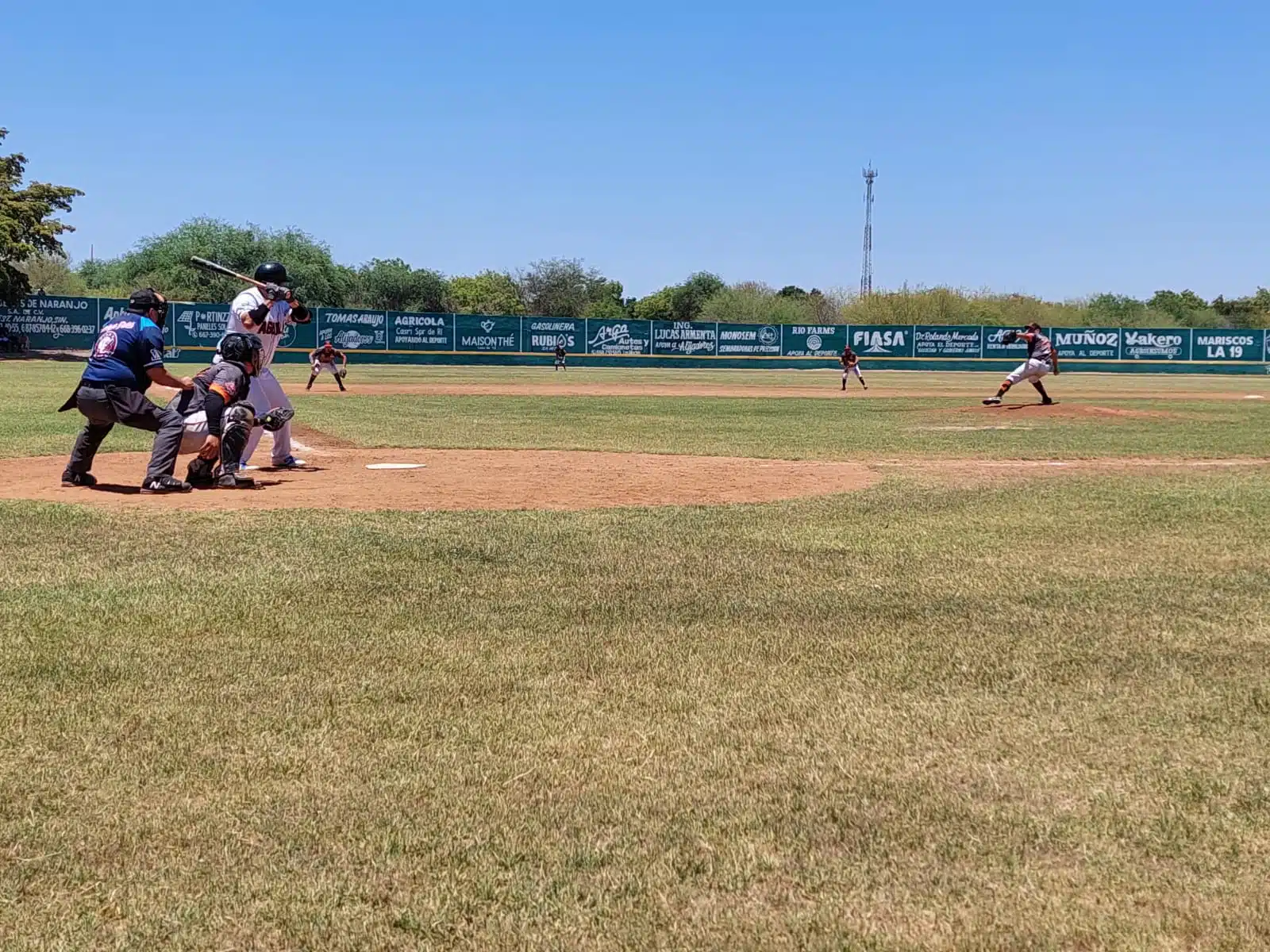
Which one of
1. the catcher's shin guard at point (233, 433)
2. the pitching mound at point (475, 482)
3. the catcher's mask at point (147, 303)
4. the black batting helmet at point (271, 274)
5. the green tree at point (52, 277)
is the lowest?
the pitching mound at point (475, 482)

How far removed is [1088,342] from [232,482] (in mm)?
64379

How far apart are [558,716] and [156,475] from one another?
6467mm

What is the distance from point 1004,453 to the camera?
578 inches

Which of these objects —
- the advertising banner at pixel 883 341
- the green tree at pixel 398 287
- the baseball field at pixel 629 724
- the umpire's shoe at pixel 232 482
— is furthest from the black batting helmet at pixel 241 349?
the green tree at pixel 398 287

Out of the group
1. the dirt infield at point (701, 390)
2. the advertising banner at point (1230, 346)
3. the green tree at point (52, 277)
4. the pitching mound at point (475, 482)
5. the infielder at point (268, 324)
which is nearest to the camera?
the pitching mound at point (475, 482)

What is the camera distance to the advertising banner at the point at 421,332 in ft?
198

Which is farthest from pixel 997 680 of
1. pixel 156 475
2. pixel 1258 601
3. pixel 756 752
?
pixel 156 475

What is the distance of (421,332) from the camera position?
60.9 m

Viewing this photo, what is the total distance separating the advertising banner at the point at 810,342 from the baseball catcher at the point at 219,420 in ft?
188

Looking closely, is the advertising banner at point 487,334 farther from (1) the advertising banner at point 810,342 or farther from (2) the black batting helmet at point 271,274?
(2) the black batting helmet at point 271,274

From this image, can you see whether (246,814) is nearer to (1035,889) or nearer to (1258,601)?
(1035,889)

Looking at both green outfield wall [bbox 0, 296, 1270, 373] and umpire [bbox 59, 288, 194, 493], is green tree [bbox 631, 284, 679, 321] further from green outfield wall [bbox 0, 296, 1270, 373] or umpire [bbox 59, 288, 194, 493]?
umpire [bbox 59, 288, 194, 493]

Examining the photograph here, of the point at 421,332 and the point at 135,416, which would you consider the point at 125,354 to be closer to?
the point at 135,416

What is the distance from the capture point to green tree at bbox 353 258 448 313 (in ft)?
341
